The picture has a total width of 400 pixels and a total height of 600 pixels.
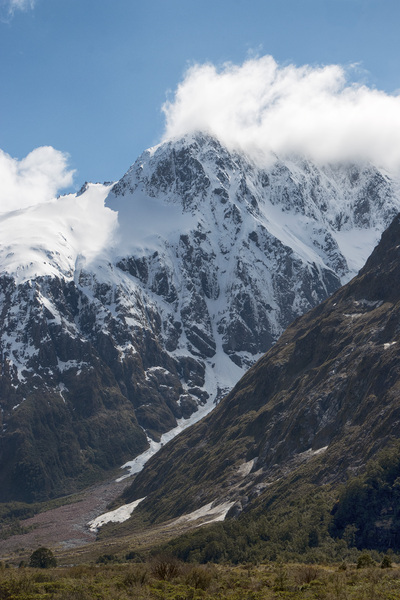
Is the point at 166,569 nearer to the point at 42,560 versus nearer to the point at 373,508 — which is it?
the point at 373,508

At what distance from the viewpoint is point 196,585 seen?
152ft

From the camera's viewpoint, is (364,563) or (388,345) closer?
(364,563)

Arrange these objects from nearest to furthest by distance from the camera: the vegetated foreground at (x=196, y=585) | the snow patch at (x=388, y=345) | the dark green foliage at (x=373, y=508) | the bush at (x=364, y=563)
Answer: the vegetated foreground at (x=196, y=585), the bush at (x=364, y=563), the dark green foliage at (x=373, y=508), the snow patch at (x=388, y=345)

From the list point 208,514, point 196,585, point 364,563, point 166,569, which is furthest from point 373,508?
point 208,514

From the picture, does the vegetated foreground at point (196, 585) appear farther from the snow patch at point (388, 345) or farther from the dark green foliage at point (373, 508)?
the snow patch at point (388, 345)

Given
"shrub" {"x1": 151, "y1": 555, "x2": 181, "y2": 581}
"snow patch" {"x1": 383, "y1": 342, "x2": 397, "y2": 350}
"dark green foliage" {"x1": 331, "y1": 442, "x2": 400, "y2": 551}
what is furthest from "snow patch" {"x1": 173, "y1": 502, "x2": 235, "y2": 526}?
"shrub" {"x1": 151, "y1": 555, "x2": 181, "y2": 581}

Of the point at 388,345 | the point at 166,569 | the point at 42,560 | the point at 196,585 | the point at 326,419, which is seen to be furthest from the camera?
the point at 388,345

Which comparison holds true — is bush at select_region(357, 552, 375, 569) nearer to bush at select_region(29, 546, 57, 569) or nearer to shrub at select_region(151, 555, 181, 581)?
shrub at select_region(151, 555, 181, 581)

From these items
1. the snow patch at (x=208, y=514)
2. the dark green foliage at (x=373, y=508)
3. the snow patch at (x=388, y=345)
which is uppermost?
the snow patch at (x=388, y=345)

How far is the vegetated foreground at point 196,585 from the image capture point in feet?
139

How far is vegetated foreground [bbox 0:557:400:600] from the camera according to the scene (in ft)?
139

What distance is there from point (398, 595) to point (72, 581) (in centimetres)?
2201

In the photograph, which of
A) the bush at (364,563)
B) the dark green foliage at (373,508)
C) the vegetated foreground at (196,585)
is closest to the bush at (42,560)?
the dark green foliage at (373,508)

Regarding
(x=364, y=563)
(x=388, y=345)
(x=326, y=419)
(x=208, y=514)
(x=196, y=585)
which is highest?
(x=388, y=345)
